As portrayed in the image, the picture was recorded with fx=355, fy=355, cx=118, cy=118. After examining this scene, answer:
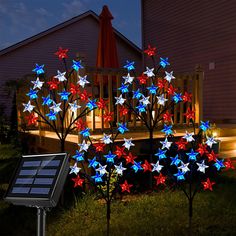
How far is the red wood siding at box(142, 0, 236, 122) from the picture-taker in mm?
10248

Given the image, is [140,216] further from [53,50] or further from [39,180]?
[53,50]

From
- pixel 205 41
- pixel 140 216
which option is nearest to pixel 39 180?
pixel 140 216

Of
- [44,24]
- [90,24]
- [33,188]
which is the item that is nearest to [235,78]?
[33,188]

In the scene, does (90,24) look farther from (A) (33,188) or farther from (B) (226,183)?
(A) (33,188)

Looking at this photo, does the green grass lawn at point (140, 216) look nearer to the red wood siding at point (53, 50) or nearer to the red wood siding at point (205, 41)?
the red wood siding at point (205, 41)

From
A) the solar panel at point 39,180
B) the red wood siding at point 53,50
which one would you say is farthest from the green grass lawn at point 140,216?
the red wood siding at point 53,50

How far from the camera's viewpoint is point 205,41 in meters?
11.2

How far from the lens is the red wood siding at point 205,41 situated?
33.6 feet

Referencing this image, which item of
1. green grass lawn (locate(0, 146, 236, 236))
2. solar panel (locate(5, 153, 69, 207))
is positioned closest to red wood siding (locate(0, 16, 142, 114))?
green grass lawn (locate(0, 146, 236, 236))

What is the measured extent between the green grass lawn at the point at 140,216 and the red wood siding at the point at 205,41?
18.9 feet

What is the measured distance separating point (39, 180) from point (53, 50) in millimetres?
16048

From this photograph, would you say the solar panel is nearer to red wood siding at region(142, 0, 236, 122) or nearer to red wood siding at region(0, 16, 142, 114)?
red wood siding at region(142, 0, 236, 122)

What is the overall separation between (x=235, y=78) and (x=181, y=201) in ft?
20.8

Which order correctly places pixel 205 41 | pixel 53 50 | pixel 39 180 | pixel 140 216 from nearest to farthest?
1. pixel 39 180
2. pixel 140 216
3. pixel 205 41
4. pixel 53 50
